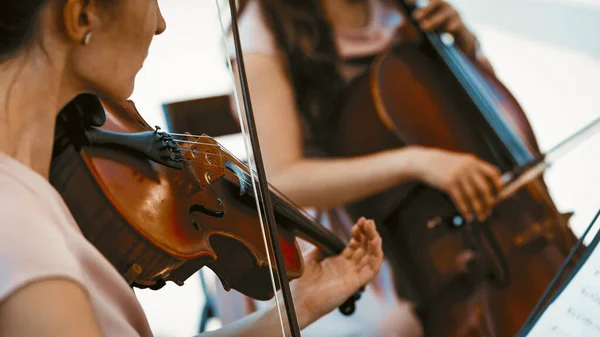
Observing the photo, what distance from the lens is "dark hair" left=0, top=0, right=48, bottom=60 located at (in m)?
0.37

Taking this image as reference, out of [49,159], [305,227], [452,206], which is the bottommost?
[452,206]

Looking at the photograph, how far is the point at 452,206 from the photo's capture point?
917mm

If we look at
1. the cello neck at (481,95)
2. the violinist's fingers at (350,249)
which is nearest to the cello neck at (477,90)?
the cello neck at (481,95)

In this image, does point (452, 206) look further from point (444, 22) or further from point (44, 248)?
point (44, 248)

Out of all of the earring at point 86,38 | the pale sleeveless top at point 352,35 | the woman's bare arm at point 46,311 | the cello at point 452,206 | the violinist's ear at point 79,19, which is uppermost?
the violinist's ear at point 79,19

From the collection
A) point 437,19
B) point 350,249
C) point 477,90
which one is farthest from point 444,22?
point 350,249

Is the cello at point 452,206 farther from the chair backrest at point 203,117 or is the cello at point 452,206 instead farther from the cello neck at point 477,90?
the chair backrest at point 203,117

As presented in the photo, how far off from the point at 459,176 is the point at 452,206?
0.05 metres

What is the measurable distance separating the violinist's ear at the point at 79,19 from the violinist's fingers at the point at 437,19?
2.39 feet

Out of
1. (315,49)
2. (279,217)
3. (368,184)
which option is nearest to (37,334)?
(279,217)

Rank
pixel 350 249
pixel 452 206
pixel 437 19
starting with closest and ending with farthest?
1. pixel 350 249
2. pixel 452 206
3. pixel 437 19

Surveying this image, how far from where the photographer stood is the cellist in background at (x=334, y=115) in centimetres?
86

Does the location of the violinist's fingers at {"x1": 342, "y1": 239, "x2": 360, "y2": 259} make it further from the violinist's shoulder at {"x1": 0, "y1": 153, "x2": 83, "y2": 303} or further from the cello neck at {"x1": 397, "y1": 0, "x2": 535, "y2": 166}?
the cello neck at {"x1": 397, "y1": 0, "x2": 535, "y2": 166}

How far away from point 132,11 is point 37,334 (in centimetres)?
21
